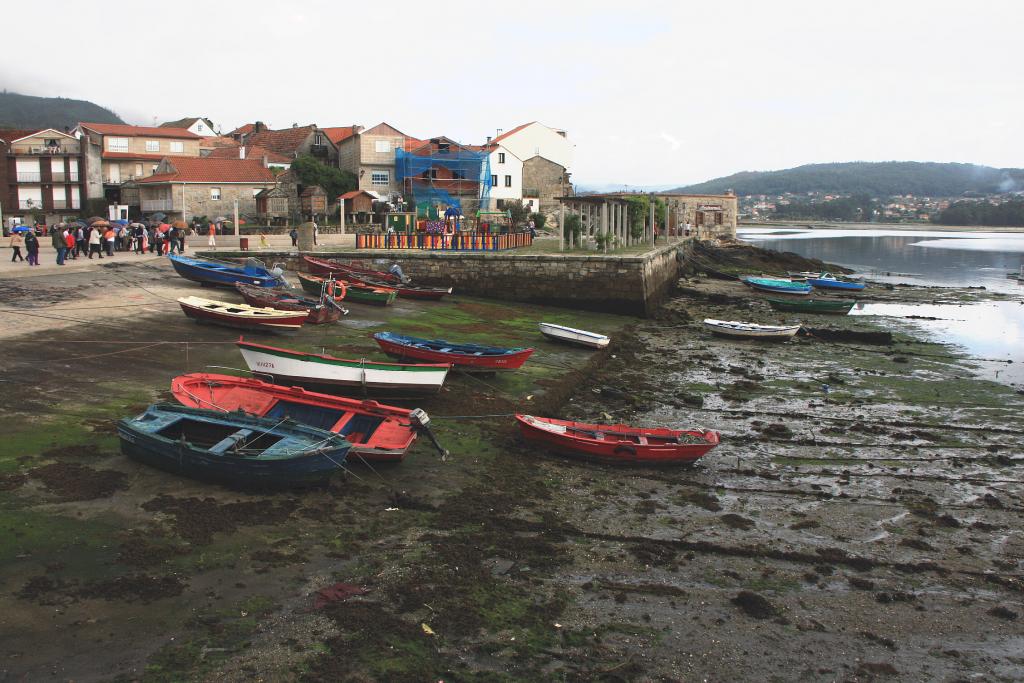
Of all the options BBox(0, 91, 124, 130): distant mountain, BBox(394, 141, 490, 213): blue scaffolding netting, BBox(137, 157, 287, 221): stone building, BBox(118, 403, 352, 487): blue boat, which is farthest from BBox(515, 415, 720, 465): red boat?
BBox(0, 91, 124, 130): distant mountain

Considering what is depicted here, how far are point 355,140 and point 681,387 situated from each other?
146 ft

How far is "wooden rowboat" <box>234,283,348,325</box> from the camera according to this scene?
69.9 feet

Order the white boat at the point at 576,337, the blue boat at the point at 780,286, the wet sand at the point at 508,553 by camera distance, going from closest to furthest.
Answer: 1. the wet sand at the point at 508,553
2. the white boat at the point at 576,337
3. the blue boat at the point at 780,286

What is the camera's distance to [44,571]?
7758 mm

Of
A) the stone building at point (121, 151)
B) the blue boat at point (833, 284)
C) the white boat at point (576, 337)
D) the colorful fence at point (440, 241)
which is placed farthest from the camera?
the stone building at point (121, 151)

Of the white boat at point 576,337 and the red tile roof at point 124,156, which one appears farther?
the red tile roof at point 124,156

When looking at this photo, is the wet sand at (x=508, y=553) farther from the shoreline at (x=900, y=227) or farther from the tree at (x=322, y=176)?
the shoreline at (x=900, y=227)

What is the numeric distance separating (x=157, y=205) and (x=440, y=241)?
26.1 m

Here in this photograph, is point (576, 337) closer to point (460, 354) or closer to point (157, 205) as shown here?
point (460, 354)

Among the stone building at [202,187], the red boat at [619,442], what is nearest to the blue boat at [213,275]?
the red boat at [619,442]

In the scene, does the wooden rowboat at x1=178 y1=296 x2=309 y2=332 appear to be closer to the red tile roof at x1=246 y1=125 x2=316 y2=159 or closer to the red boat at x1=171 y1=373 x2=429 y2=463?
the red boat at x1=171 y1=373 x2=429 y2=463

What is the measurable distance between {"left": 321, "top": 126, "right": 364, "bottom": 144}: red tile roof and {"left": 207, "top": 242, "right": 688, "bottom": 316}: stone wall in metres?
32.7

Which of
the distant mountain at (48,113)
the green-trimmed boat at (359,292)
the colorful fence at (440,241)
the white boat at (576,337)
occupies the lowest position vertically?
the white boat at (576,337)

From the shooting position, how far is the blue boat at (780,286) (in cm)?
3984
